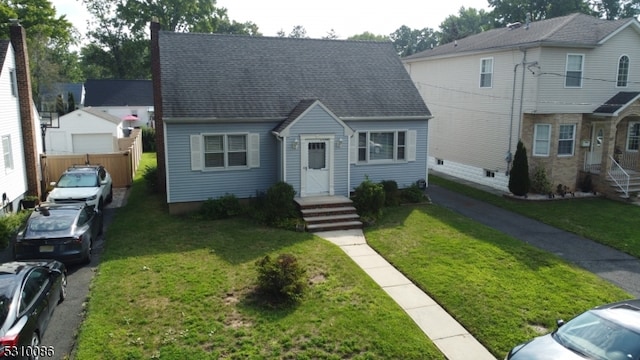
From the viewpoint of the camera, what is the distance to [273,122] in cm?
1900

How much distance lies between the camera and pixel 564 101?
22.5 meters

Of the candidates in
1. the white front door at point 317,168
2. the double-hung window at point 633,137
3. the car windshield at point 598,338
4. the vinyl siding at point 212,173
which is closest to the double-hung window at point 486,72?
the double-hung window at point 633,137

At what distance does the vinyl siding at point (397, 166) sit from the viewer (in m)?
20.1

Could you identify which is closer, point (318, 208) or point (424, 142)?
point (318, 208)

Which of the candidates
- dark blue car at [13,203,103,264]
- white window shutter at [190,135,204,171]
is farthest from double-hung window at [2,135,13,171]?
white window shutter at [190,135,204,171]

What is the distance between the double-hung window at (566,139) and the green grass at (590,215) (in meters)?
2.45

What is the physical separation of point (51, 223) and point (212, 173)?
6354mm

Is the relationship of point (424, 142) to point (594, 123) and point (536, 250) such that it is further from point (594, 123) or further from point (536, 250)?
point (594, 123)

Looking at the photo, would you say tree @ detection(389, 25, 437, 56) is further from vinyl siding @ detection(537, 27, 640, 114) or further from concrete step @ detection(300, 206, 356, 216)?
concrete step @ detection(300, 206, 356, 216)

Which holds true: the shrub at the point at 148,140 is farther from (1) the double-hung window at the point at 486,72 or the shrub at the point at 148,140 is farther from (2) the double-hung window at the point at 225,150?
(1) the double-hung window at the point at 486,72

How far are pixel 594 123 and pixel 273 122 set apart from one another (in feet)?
52.3

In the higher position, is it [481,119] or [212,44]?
[212,44]

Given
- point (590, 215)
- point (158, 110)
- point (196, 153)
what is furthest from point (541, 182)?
point (158, 110)

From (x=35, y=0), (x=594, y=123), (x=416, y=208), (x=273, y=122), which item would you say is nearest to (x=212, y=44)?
(x=273, y=122)
